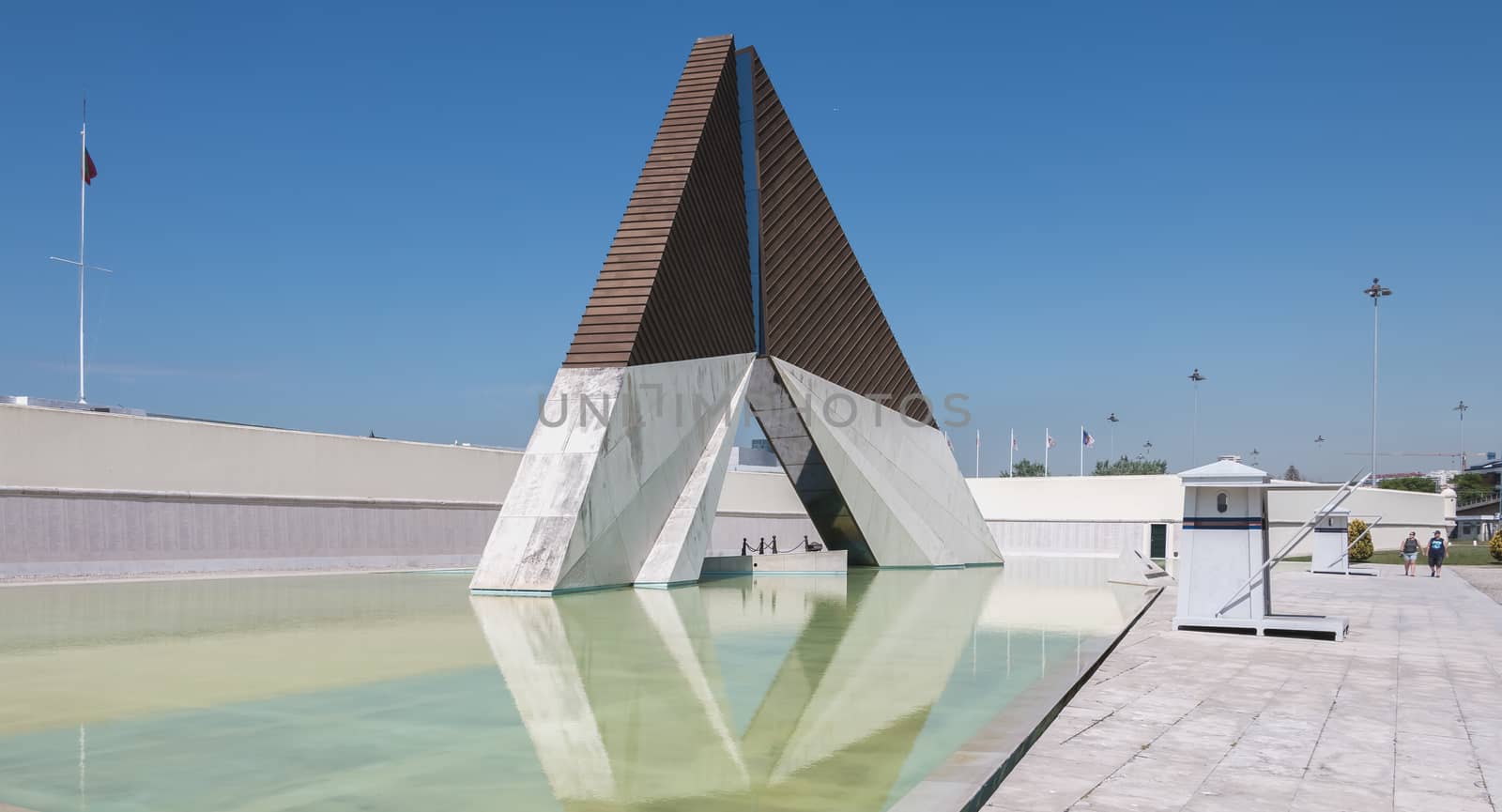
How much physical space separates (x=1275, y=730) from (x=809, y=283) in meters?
15.3

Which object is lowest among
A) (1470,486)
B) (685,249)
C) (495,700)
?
(1470,486)

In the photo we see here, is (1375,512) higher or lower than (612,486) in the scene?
lower

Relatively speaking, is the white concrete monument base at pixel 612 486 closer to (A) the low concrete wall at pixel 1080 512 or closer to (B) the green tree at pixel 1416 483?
(A) the low concrete wall at pixel 1080 512

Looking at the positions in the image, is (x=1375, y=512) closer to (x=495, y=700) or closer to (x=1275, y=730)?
(x=1275, y=730)

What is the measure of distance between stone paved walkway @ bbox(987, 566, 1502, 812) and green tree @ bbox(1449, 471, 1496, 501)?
110712mm

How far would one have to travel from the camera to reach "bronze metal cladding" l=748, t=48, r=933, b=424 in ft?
63.0

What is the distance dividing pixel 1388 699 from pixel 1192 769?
274 centimetres

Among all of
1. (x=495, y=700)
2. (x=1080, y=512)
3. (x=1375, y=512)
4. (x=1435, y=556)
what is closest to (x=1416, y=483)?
(x=1375, y=512)

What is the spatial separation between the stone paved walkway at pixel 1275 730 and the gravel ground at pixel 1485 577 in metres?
9.99

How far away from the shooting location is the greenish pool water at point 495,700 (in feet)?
14.6

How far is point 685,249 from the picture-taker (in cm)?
1606

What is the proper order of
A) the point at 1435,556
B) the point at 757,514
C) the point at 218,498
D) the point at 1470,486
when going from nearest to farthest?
the point at 218,498 < the point at 1435,556 < the point at 757,514 < the point at 1470,486

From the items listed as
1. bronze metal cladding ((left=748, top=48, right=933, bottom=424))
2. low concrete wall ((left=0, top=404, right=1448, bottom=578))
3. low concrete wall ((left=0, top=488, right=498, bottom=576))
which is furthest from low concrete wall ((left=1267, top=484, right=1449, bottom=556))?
low concrete wall ((left=0, top=488, right=498, bottom=576))

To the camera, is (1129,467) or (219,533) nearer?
(219,533)
